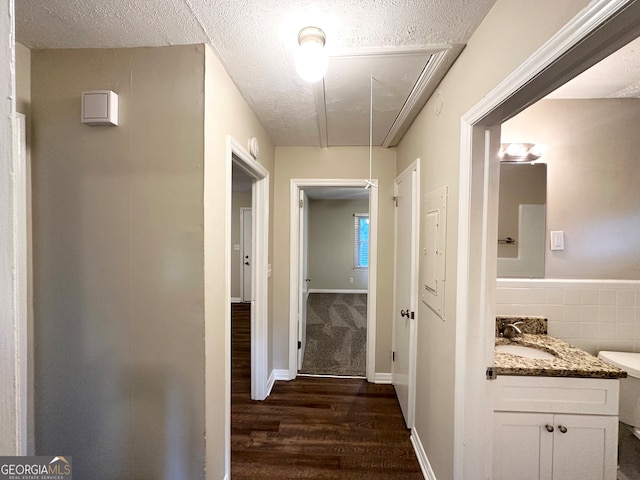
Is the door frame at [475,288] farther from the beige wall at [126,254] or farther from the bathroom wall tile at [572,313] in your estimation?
the beige wall at [126,254]

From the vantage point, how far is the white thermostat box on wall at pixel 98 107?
121 centimetres

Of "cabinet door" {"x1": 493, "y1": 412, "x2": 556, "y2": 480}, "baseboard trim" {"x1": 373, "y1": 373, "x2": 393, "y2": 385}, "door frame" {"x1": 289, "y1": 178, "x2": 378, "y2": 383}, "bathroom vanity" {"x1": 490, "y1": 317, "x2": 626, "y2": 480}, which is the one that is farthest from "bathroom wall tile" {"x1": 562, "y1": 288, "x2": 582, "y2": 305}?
"baseboard trim" {"x1": 373, "y1": 373, "x2": 393, "y2": 385}

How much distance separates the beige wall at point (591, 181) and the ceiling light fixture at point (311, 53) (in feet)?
4.62

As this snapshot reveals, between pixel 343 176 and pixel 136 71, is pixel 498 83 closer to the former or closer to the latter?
pixel 136 71

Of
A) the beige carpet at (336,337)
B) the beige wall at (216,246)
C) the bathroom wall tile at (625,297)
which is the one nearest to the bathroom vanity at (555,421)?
the bathroom wall tile at (625,297)

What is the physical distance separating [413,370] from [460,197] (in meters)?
1.37

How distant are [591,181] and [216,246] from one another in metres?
2.36

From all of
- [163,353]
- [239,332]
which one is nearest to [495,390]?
[163,353]

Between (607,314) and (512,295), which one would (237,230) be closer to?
(512,295)

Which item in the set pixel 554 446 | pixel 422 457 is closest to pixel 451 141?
pixel 554 446

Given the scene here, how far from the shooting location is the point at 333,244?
253 inches

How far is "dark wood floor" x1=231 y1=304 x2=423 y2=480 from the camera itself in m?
1.69

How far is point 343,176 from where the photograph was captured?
8.64ft

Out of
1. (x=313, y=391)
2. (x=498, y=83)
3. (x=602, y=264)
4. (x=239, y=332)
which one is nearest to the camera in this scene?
(x=498, y=83)
